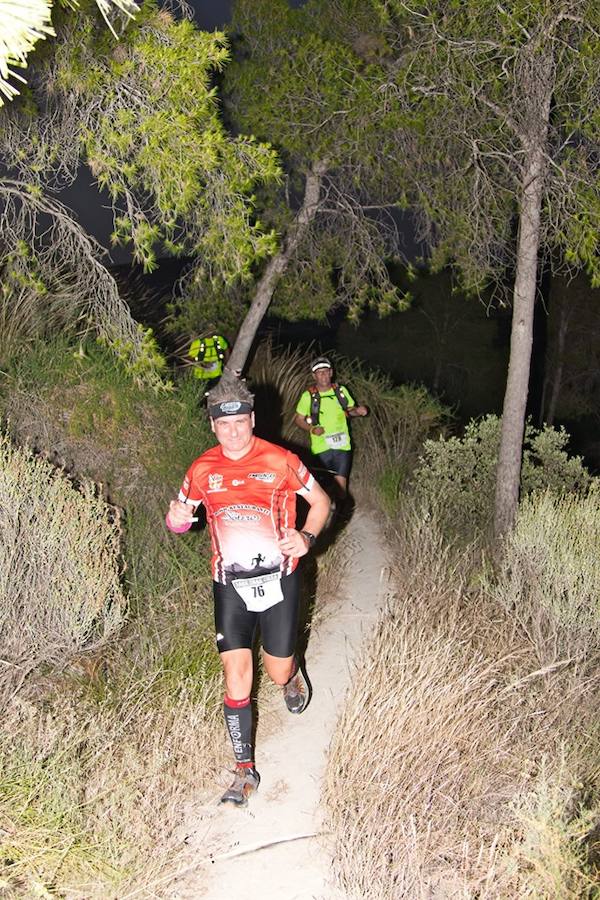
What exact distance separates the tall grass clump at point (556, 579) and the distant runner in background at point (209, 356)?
169 inches

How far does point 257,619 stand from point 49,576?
4.59 ft

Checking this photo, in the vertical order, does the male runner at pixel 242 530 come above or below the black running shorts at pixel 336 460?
above

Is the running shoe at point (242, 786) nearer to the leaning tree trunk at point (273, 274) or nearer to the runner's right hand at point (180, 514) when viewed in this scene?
the runner's right hand at point (180, 514)

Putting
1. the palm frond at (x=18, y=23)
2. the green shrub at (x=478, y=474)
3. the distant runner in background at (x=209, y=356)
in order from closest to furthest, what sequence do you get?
the palm frond at (x=18, y=23) → the green shrub at (x=478, y=474) → the distant runner in background at (x=209, y=356)

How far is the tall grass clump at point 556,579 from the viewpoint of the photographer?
228 inches

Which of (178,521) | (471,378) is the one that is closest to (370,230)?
(178,521)

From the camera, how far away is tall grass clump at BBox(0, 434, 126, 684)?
525 cm

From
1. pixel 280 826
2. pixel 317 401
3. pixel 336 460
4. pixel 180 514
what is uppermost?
pixel 180 514

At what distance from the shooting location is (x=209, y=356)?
1012 centimetres

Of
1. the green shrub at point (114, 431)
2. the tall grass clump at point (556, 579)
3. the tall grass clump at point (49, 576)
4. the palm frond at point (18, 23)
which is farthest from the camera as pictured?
the green shrub at point (114, 431)

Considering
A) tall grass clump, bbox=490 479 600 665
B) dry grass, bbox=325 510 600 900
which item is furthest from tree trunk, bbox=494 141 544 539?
dry grass, bbox=325 510 600 900

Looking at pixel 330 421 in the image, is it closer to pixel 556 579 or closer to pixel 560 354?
pixel 556 579

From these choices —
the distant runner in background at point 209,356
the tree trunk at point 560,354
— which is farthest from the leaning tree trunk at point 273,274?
the tree trunk at point 560,354

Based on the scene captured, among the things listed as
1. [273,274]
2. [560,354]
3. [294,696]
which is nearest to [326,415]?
[273,274]
